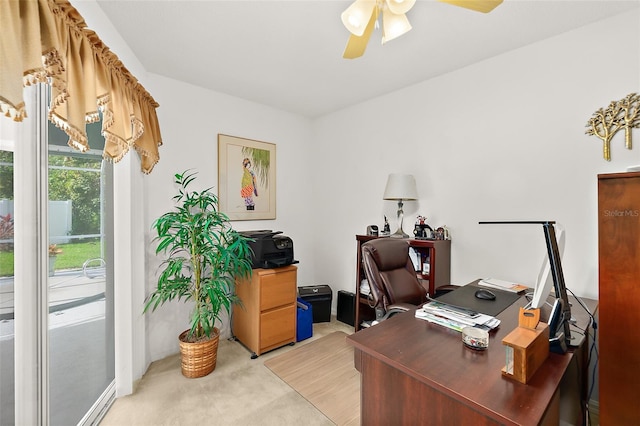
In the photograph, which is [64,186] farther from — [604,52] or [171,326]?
[604,52]

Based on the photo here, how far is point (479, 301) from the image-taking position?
167 centimetres

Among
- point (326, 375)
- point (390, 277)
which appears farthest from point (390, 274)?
point (326, 375)

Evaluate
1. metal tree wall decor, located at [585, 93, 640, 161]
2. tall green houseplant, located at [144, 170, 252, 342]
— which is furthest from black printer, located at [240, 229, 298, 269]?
metal tree wall decor, located at [585, 93, 640, 161]

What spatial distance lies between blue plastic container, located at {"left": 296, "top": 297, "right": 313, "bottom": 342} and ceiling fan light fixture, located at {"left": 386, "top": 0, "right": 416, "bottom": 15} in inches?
102

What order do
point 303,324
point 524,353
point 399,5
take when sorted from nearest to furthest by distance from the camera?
point 524,353
point 399,5
point 303,324

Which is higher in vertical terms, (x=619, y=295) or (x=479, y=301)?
(x=619, y=295)

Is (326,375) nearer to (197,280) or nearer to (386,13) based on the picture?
(197,280)

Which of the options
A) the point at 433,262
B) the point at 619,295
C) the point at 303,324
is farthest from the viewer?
the point at 303,324

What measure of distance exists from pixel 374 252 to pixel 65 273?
1.90 metres

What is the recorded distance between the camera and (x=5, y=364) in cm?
112

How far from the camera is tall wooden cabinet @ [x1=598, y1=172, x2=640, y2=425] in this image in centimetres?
101

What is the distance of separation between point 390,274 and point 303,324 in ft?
4.07

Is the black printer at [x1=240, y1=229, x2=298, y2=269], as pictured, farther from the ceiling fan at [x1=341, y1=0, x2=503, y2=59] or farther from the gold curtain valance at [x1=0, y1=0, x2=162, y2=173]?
the ceiling fan at [x1=341, y1=0, x2=503, y2=59]

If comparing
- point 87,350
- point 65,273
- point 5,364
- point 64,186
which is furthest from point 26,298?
point 87,350
